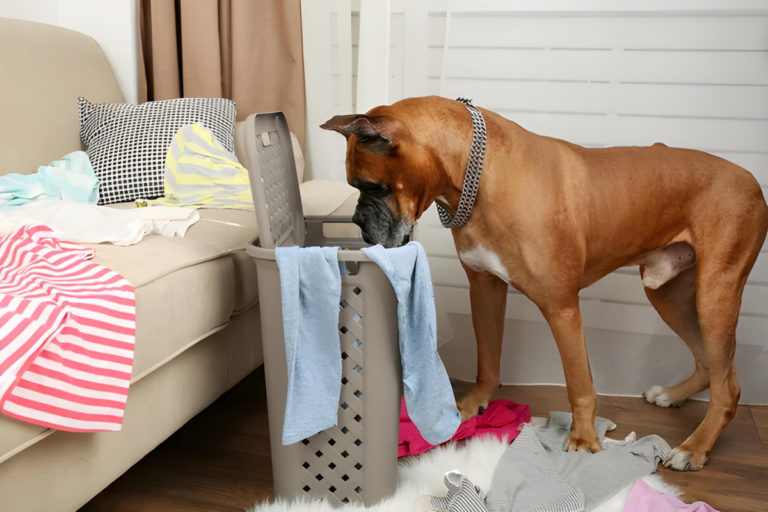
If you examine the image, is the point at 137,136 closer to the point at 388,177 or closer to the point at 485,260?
the point at 388,177

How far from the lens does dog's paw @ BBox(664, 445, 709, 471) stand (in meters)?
1.42

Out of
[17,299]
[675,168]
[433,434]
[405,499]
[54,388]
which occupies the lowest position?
[405,499]

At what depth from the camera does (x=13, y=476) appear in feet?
2.73

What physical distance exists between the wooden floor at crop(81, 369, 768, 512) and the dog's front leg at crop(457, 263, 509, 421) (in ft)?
0.65

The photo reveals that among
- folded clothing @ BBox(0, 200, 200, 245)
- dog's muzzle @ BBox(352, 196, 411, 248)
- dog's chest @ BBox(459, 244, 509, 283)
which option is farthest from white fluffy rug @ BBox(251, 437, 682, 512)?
folded clothing @ BBox(0, 200, 200, 245)

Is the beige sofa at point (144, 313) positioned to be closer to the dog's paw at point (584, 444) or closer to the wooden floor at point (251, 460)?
the wooden floor at point (251, 460)

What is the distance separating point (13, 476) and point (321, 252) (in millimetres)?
544

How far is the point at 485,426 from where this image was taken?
157cm

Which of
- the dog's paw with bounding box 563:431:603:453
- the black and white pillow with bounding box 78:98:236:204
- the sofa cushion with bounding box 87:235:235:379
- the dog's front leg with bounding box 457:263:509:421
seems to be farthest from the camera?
the black and white pillow with bounding box 78:98:236:204

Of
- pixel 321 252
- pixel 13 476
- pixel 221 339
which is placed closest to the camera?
pixel 13 476

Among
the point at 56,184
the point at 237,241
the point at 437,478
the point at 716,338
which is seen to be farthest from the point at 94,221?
the point at 716,338

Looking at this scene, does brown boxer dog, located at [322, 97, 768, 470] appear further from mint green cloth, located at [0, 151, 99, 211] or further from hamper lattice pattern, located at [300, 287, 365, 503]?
mint green cloth, located at [0, 151, 99, 211]

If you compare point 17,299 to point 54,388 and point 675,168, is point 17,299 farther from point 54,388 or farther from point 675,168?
point 675,168

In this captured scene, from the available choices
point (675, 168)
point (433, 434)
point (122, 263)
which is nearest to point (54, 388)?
point (122, 263)
